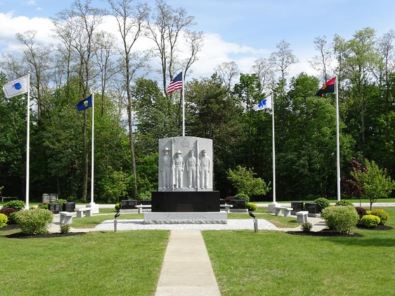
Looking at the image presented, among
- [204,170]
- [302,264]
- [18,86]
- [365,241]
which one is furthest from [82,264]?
[18,86]

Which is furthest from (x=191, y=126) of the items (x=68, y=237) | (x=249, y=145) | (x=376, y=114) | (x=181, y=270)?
(x=181, y=270)

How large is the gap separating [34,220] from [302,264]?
11037 mm

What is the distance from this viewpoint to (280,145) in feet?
185

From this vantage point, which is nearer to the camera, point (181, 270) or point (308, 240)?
point (181, 270)

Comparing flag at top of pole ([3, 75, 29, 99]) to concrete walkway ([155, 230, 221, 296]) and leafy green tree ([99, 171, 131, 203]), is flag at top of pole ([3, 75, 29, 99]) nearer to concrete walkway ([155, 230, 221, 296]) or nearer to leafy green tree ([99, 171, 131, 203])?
concrete walkway ([155, 230, 221, 296])

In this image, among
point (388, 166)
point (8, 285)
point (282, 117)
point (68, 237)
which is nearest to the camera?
point (8, 285)

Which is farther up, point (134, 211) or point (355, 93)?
point (355, 93)

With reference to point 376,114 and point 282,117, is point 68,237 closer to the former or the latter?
point 282,117

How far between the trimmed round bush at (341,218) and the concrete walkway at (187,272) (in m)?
5.55

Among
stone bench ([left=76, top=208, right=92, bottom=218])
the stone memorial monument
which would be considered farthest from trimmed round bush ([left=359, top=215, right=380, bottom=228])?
stone bench ([left=76, top=208, right=92, bottom=218])

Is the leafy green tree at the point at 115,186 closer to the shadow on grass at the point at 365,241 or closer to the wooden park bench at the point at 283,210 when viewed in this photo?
the wooden park bench at the point at 283,210

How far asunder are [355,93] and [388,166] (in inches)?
358

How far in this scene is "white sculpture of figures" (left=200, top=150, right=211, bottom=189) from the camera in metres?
26.9

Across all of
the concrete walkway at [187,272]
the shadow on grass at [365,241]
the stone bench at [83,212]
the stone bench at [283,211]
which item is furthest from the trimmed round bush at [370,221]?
the stone bench at [83,212]
